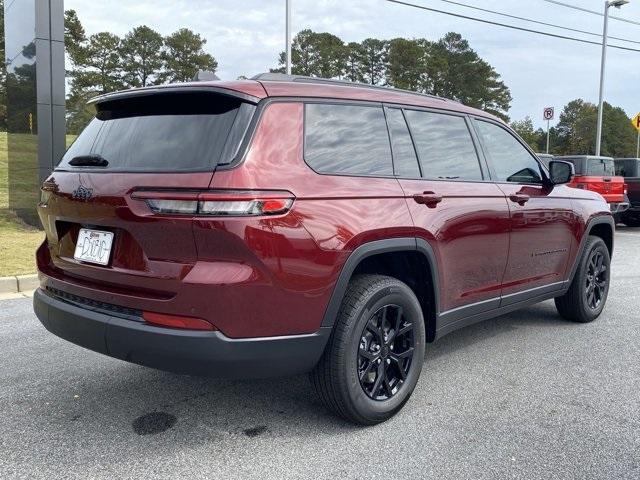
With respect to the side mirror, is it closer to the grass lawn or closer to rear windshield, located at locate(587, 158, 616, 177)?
the grass lawn

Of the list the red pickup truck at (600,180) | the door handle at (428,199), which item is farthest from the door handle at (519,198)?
the red pickup truck at (600,180)

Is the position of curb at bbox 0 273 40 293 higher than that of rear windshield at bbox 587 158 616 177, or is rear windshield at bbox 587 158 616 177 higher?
rear windshield at bbox 587 158 616 177

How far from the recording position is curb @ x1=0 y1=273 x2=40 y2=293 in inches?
253

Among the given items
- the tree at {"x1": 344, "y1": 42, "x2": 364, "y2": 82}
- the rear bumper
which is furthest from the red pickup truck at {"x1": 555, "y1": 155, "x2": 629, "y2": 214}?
the tree at {"x1": 344, "y1": 42, "x2": 364, "y2": 82}

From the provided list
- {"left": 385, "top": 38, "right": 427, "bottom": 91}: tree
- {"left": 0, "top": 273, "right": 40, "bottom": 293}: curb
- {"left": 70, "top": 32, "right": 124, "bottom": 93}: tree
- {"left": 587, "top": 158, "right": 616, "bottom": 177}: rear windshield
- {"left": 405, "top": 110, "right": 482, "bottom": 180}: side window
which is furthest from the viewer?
{"left": 385, "top": 38, "right": 427, "bottom": 91}: tree

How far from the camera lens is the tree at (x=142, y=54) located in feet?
196

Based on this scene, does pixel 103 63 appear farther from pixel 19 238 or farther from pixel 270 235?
pixel 270 235

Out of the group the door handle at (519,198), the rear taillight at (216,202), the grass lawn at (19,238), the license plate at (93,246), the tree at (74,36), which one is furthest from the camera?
the tree at (74,36)

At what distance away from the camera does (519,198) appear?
406 centimetres

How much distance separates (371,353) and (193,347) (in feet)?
3.25

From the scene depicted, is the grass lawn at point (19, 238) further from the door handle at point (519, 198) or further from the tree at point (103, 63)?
the tree at point (103, 63)

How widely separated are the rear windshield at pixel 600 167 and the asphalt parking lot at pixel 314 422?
1023 cm

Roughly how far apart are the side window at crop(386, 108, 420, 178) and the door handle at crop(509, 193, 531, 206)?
1030 millimetres

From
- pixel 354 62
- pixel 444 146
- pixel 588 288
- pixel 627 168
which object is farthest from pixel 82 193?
pixel 354 62
